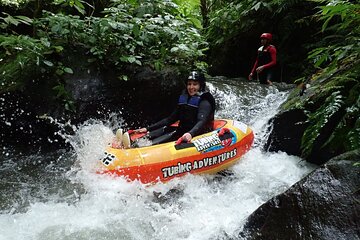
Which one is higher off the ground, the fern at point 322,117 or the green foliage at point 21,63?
the green foliage at point 21,63

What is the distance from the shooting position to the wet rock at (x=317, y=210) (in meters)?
2.50

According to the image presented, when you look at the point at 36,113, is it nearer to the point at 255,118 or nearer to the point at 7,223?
the point at 7,223

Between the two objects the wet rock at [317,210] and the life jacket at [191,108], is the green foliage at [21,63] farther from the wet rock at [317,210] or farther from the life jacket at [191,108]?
the wet rock at [317,210]

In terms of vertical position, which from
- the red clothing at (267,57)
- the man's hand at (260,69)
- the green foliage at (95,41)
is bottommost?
the man's hand at (260,69)

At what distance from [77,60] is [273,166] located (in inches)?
159

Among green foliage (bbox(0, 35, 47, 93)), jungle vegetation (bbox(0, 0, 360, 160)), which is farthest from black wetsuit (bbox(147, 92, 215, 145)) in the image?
green foliage (bbox(0, 35, 47, 93))

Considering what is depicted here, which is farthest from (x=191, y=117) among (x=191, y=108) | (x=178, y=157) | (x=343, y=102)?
(x=343, y=102)

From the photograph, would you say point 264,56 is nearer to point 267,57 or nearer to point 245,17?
point 267,57

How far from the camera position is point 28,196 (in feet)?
14.4

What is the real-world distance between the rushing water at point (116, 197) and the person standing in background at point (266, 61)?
3.30 metres

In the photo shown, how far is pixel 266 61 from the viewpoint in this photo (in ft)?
30.7

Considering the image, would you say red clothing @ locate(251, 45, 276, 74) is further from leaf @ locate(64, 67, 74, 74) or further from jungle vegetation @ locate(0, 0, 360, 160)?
leaf @ locate(64, 67, 74, 74)

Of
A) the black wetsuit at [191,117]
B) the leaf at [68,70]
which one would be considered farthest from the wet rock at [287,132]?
the leaf at [68,70]

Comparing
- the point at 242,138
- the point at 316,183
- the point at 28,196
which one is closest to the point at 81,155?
the point at 28,196
